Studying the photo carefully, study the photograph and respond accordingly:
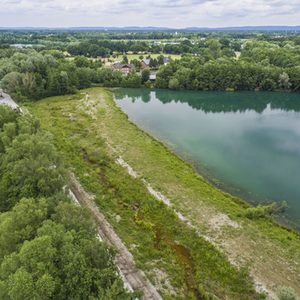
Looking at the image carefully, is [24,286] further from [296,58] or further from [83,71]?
[296,58]

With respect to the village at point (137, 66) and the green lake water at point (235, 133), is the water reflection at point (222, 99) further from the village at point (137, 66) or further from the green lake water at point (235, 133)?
the village at point (137, 66)

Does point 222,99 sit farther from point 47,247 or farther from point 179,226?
point 47,247

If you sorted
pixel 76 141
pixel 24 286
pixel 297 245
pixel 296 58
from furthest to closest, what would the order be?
pixel 296 58 < pixel 76 141 < pixel 297 245 < pixel 24 286

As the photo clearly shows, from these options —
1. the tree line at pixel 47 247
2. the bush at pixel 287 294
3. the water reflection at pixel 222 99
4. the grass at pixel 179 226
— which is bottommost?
the water reflection at pixel 222 99

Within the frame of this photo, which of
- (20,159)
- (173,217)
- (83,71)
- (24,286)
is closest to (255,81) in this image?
(83,71)

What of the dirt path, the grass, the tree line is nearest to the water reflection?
the grass

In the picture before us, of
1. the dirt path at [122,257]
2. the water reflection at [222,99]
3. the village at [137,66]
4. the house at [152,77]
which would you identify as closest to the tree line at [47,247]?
the dirt path at [122,257]
